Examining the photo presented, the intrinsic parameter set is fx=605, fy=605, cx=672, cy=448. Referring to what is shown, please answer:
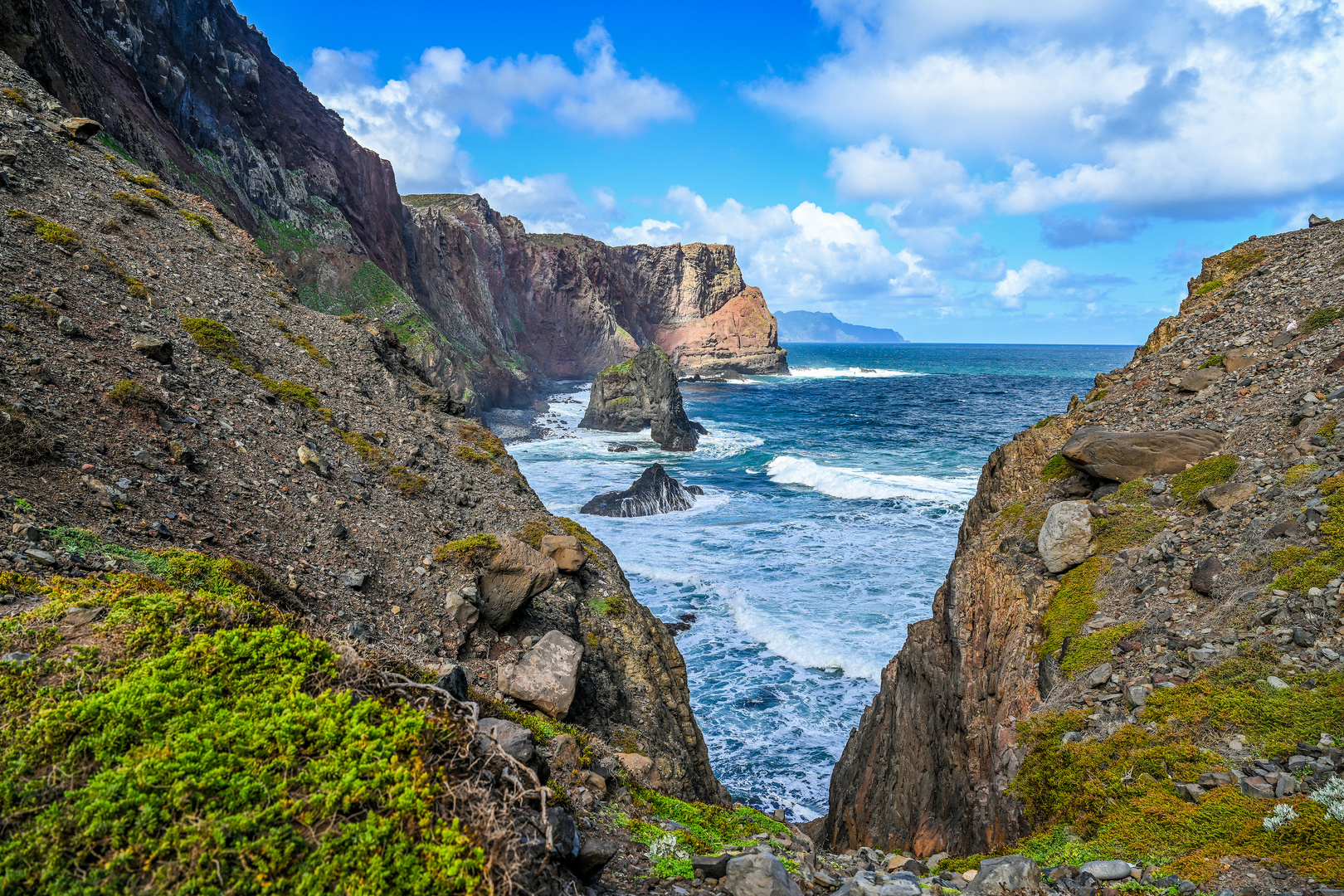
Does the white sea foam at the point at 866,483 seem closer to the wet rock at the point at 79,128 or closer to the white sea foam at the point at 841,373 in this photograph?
the wet rock at the point at 79,128

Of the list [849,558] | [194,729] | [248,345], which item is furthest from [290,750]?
[849,558]

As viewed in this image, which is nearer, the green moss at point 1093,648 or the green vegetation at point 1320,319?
the green moss at point 1093,648

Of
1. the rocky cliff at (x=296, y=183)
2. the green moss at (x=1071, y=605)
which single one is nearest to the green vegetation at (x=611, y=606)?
the green moss at (x=1071, y=605)

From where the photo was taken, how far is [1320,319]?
10430mm

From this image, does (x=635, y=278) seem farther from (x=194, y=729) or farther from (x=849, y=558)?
(x=194, y=729)

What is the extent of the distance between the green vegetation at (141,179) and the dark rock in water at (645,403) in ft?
136

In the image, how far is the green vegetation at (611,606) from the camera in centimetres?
1026

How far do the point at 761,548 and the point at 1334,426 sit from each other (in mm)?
20403

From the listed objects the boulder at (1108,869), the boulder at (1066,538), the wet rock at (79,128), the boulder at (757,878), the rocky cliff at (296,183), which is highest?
the rocky cliff at (296,183)

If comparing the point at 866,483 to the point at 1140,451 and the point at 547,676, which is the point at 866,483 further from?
the point at 547,676

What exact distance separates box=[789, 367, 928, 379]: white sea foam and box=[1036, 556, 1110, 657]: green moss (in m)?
133

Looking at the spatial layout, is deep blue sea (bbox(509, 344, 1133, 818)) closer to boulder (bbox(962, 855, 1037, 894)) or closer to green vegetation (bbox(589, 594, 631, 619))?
green vegetation (bbox(589, 594, 631, 619))

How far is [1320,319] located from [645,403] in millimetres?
51360

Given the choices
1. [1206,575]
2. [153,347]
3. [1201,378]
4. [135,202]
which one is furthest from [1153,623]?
[135,202]
